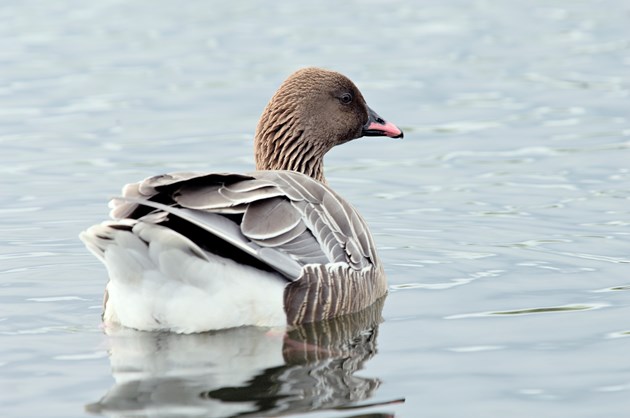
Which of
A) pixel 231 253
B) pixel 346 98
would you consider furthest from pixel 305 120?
pixel 231 253

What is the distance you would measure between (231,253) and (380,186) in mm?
5341

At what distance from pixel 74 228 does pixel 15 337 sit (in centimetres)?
347

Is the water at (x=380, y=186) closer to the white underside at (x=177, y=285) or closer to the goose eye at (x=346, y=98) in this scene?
the white underside at (x=177, y=285)

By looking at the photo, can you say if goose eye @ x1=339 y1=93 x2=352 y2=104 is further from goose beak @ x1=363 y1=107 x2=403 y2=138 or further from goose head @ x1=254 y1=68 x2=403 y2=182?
goose beak @ x1=363 y1=107 x2=403 y2=138

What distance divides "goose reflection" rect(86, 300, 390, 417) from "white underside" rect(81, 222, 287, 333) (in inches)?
5.1

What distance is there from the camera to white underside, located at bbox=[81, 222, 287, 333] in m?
7.89

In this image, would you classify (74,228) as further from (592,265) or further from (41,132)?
(592,265)

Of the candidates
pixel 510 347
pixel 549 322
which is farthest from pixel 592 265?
pixel 510 347

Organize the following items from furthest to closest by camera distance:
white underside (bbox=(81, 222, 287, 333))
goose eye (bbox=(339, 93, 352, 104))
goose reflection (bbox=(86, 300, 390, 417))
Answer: goose eye (bbox=(339, 93, 352, 104)) → white underside (bbox=(81, 222, 287, 333)) → goose reflection (bbox=(86, 300, 390, 417))

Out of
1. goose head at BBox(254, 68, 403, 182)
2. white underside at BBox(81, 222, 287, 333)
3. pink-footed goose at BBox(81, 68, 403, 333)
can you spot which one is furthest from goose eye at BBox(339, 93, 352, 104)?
white underside at BBox(81, 222, 287, 333)

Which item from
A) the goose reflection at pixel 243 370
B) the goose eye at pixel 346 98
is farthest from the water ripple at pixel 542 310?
the goose eye at pixel 346 98

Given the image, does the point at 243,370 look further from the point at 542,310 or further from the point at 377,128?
the point at 377,128

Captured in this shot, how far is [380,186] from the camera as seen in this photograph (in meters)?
13.4

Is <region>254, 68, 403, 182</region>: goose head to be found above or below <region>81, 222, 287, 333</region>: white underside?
above
